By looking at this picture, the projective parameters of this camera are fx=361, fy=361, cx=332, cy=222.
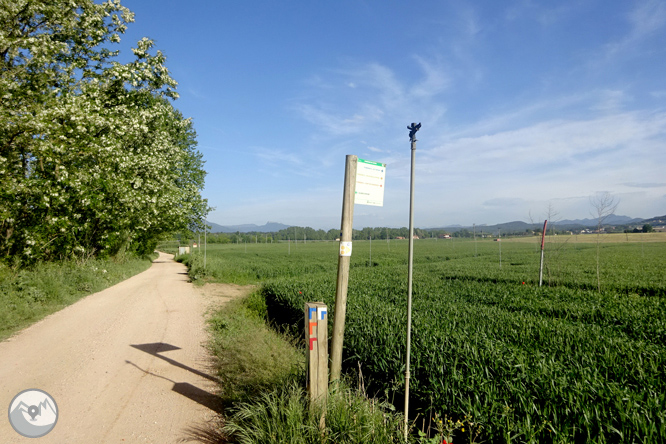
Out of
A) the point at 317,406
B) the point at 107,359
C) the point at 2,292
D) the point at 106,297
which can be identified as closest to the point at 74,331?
the point at 107,359

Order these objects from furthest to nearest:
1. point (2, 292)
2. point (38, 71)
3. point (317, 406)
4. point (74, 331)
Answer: point (38, 71) < point (2, 292) < point (74, 331) < point (317, 406)

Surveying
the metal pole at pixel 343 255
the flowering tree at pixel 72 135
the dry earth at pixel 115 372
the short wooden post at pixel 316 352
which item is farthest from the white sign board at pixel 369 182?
the flowering tree at pixel 72 135

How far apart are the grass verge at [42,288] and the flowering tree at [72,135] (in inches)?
31.1

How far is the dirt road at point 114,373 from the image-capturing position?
397 cm

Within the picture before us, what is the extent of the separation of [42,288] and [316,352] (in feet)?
35.7

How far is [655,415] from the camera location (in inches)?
107

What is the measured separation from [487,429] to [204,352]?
5.35 metres

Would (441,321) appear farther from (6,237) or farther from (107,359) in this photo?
(6,237)

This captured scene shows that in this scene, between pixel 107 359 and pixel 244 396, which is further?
pixel 107 359

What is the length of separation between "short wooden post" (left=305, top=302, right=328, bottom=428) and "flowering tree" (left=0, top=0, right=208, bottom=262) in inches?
448

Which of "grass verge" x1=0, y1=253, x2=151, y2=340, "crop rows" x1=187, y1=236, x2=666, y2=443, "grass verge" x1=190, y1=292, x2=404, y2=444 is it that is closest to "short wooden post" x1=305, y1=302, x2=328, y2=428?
"grass verge" x1=190, y1=292, x2=404, y2=444

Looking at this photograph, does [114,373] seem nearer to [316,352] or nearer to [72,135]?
[316,352]

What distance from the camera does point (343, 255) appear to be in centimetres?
377

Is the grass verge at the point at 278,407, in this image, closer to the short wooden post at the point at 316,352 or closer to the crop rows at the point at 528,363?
the short wooden post at the point at 316,352
